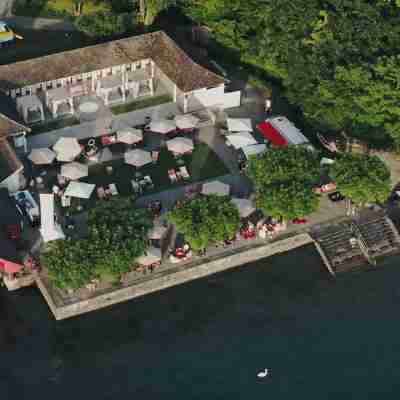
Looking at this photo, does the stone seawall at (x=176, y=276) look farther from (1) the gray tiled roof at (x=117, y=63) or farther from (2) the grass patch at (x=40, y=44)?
(2) the grass patch at (x=40, y=44)

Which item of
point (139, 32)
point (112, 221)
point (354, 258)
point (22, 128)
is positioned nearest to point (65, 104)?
point (22, 128)

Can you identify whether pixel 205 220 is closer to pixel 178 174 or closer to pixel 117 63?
pixel 178 174

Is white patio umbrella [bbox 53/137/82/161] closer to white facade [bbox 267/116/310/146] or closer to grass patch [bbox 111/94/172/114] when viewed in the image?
grass patch [bbox 111/94/172/114]

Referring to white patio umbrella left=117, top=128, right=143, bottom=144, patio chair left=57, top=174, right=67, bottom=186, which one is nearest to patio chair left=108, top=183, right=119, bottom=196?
patio chair left=57, top=174, right=67, bottom=186

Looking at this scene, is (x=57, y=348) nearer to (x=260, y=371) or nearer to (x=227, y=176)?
(x=260, y=371)

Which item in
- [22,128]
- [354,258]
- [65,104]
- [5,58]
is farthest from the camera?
[5,58]
